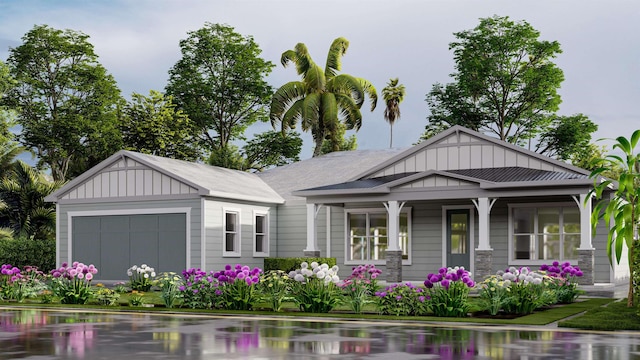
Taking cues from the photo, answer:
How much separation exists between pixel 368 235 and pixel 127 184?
8726 millimetres

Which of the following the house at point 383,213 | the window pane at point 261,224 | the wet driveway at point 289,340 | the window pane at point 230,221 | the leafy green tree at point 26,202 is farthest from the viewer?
the leafy green tree at point 26,202

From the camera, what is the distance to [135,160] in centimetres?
3088

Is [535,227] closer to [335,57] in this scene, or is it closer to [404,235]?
[404,235]

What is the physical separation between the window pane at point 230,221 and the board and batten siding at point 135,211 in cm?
191

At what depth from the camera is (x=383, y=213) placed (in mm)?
31562

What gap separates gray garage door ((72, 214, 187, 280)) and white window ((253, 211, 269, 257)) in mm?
3563

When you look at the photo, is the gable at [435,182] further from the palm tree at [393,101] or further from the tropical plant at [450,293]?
the palm tree at [393,101]

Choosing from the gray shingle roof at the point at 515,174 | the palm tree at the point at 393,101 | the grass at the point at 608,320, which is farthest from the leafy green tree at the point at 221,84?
the grass at the point at 608,320

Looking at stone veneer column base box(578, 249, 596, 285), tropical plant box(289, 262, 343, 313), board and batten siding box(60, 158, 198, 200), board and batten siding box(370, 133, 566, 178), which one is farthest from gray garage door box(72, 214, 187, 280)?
stone veneer column base box(578, 249, 596, 285)

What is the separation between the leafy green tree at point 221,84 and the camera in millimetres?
62250

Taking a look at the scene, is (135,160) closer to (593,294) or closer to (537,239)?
(537,239)

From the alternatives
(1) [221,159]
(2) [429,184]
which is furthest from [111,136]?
(2) [429,184]

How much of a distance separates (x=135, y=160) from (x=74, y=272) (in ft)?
28.1

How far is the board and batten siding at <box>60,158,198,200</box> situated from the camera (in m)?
30.1
